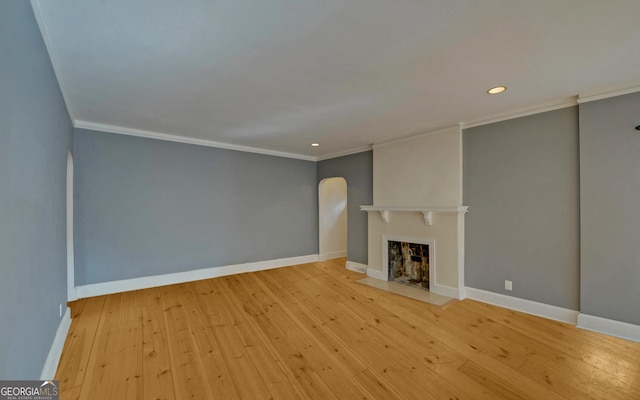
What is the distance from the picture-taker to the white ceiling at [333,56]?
150 cm

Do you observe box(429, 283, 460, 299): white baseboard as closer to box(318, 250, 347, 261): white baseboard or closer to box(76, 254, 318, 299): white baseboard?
box(318, 250, 347, 261): white baseboard

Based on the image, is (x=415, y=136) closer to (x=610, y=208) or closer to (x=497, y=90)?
(x=497, y=90)

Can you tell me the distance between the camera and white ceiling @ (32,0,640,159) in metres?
1.50

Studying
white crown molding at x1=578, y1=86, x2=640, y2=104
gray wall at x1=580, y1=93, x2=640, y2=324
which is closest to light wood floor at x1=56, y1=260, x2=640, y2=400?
gray wall at x1=580, y1=93, x2=640, y2=324

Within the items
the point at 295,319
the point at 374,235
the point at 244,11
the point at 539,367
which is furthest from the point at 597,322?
the point at 244,11

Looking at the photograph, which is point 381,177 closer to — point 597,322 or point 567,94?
point 567,94

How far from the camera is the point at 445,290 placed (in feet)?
12.3

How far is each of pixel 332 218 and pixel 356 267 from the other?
158 centimetres

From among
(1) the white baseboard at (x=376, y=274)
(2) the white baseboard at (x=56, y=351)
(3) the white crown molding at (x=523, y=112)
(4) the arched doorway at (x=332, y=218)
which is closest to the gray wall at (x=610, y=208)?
(3) the white crown molding at (x=523, y=112)

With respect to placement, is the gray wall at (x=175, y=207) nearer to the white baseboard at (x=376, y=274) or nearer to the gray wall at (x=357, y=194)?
the gray wall at (x=357, y=194)

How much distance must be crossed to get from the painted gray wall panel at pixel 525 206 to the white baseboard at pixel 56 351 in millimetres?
4442

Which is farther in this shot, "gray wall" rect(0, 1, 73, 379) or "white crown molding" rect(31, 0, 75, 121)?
"white crown molding" rect(31, 0, 75, 121)

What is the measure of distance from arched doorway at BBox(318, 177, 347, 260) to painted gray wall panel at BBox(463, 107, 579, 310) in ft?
10.3

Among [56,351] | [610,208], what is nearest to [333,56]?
[610,208]
